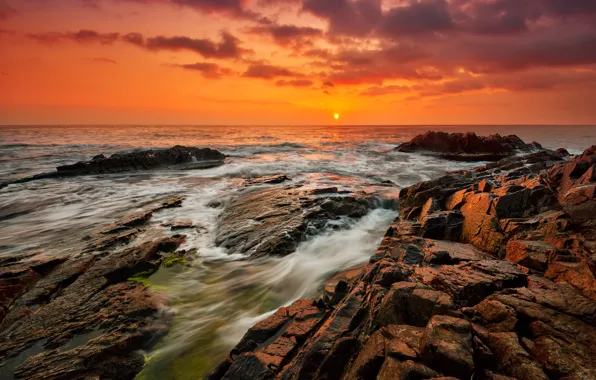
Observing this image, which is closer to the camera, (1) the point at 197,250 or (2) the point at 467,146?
(1) the point at 197,250

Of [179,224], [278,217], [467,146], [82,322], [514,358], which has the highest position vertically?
[467,146]

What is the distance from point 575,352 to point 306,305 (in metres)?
3.97

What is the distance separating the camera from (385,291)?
4754 millimetres

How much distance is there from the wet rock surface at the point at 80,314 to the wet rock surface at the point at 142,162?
1906cm

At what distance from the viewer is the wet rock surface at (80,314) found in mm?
5051

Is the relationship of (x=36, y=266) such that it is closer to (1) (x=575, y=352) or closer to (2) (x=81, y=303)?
(2) (x=81, y=303)

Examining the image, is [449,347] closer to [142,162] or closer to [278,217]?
[278,217]

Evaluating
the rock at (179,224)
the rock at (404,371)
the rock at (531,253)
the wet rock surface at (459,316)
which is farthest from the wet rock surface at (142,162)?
the rock at (404,371)

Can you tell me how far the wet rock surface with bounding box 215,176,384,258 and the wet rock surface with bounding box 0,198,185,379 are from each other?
2845 millimetres

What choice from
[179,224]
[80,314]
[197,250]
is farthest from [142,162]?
[80,314]

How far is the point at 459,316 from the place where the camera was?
3938 mm

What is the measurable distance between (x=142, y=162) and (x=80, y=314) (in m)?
24.4

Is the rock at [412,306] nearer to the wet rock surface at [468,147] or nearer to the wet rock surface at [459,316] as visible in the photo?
the wet rock surface at [459,316]

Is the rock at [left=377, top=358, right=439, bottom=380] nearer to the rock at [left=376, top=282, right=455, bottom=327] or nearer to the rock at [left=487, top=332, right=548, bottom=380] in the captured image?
the rock at [left=376, top=282, right=455, bottom=327]
